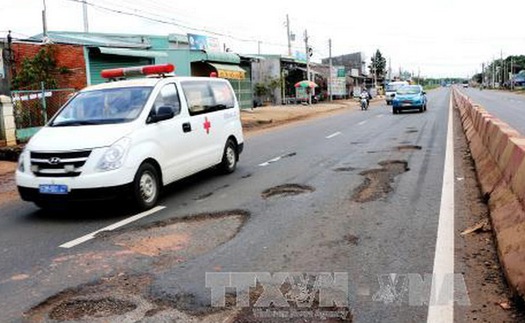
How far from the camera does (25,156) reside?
22.9ft

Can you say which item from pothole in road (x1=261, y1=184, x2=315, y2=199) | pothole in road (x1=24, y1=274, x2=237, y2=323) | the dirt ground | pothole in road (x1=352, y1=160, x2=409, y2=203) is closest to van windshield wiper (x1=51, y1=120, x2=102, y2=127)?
pothole in road (x1=261, y1=184, x2=315, y2=199)

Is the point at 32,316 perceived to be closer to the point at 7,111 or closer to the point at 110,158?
the point at 110,158

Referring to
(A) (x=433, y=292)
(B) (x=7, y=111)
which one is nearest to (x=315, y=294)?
(A) (x=433, y=292)

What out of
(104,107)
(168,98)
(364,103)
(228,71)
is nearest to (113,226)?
(104,107)

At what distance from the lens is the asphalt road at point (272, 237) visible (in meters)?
4.42

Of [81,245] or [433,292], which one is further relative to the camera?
[81,245]

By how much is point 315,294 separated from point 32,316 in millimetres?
2119

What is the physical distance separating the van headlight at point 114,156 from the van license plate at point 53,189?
509 millimetres

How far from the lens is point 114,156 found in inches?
264

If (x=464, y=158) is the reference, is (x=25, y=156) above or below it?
above

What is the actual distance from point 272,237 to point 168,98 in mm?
3350

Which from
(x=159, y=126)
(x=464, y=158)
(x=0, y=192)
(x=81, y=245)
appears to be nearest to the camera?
(x=81, y=245)

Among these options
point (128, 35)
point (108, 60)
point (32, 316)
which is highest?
point (128, 35)

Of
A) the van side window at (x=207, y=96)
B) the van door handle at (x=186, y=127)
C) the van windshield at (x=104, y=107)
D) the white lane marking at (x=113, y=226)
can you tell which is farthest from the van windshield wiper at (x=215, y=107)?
the white lane marking at (x=113, y=226)
